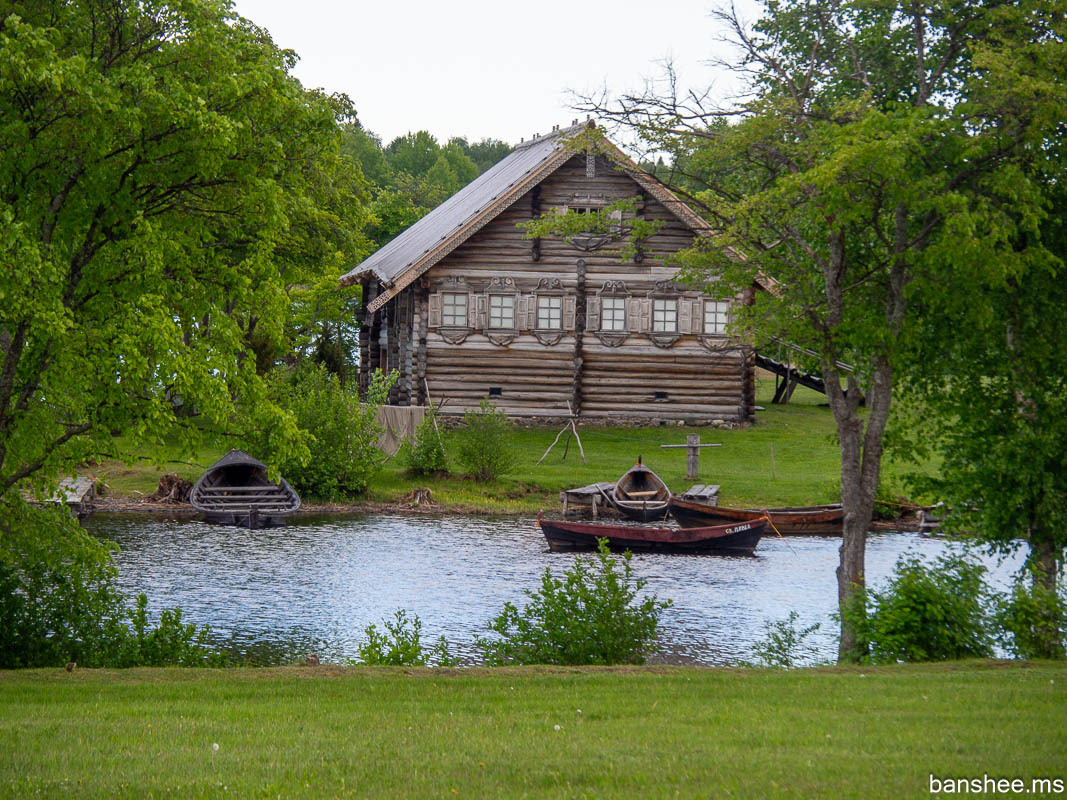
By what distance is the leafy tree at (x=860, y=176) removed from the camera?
1541 cm

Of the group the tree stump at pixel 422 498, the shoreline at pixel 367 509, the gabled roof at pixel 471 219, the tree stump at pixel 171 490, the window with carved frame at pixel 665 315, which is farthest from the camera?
the window with carved frame at pixel 665 315

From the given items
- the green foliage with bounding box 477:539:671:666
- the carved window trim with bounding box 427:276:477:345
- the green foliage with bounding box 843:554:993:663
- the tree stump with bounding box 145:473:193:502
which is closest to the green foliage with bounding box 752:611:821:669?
the green foliage with bounding box 843:554:993:663

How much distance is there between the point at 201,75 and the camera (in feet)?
42.7

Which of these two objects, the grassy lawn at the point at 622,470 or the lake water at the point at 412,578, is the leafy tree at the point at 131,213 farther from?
the grassy lawn at the point at 622,470

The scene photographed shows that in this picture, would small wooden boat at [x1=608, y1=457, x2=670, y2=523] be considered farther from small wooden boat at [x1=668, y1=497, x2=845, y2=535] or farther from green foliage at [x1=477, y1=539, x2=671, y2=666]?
green foliage at [x1=477, y1=539, x2=671, y2=666]

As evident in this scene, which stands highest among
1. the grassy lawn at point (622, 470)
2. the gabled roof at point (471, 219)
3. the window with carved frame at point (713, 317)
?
the gabled roof at point (471, 219)

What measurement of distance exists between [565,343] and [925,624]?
25.5 metres

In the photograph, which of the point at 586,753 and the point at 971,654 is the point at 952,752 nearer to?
the point at 586,753

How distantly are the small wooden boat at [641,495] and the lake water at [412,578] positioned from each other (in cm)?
245

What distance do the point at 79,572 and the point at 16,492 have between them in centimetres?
126

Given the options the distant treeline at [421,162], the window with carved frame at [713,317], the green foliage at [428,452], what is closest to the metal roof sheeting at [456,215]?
the green foliage at [428,452]

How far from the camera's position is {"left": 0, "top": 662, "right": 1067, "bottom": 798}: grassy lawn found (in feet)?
26.3

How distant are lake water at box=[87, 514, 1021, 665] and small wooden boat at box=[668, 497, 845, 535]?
0.44 meters

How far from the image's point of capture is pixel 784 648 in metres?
16.2
